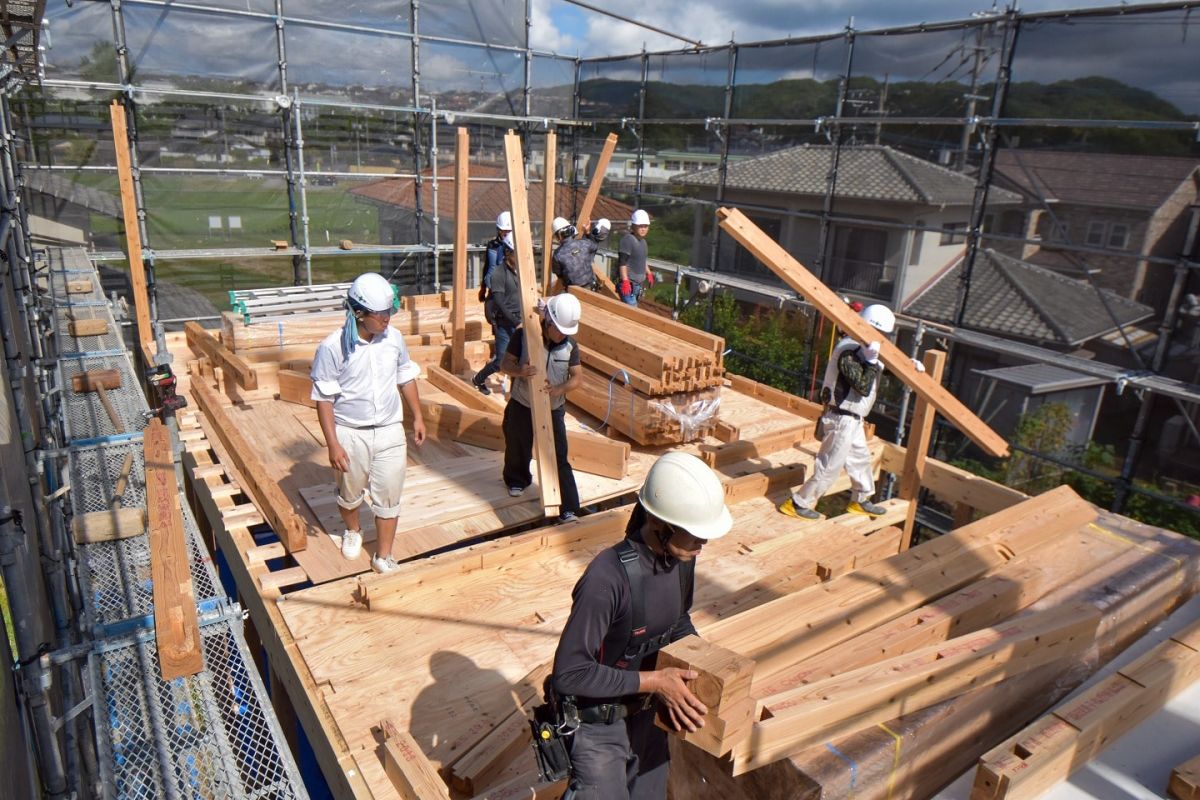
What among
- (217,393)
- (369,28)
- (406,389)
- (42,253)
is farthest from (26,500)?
(369,28)

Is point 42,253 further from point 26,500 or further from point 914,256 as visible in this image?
point 914,256

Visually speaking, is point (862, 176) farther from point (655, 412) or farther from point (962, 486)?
point (655, 412)

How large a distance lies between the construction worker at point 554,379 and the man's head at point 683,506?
9.84 ft

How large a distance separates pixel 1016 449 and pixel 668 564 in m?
8.04

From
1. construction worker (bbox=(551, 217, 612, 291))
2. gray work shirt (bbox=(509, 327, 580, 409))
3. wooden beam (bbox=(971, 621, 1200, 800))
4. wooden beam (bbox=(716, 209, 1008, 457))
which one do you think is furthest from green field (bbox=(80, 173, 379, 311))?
wooden beam (bbox=(971, 621, 1200, 800))

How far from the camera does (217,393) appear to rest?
8.66 m

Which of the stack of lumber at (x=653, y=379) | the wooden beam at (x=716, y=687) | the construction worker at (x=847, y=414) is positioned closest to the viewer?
the wooden beam at (x=716, y=687)

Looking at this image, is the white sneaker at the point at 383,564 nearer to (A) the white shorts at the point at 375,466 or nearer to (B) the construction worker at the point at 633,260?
(A) the white shorts at the point at 375,466

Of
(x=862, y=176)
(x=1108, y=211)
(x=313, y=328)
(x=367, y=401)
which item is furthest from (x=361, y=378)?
(x=862, y=176)

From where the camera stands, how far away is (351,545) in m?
5.38

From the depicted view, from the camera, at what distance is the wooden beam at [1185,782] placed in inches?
122

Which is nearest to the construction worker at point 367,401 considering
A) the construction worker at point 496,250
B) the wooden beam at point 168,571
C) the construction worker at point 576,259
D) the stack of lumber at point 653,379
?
the wooden beam at point 168,571

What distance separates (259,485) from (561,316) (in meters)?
2.62

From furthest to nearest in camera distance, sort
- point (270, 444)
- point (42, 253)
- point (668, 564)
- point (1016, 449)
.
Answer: point (42, 253) → point (1016, 449) → point (270, 444) → point (668, 564)
